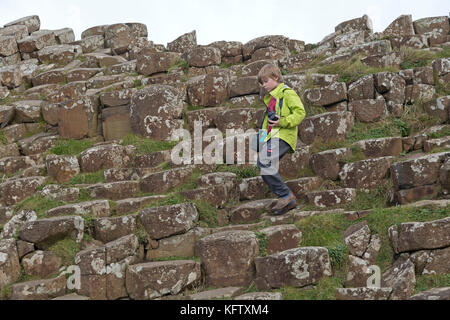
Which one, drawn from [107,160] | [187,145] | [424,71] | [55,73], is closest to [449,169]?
[424,71]

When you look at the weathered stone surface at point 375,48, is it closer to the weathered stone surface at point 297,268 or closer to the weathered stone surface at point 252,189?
the weathered stone surface at point 252,189

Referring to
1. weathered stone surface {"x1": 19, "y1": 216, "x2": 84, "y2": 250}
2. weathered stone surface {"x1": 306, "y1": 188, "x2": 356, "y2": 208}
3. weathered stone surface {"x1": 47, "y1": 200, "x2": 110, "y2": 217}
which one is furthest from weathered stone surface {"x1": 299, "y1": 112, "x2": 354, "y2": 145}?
weathered stone surface {"x1": 19, "y1": 216, "x2": 84, "y2": 250}

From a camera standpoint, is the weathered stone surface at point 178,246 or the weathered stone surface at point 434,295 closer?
the weathered stone surface at point 434,295

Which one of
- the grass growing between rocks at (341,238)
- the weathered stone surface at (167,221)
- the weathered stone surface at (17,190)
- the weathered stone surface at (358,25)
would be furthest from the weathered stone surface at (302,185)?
the weathered stone surface at (358,25)

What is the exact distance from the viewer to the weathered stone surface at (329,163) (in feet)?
26.8

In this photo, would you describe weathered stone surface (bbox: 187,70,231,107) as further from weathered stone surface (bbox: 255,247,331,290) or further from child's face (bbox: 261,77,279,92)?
weathered stone surface (bbox: 255,247,331,290)

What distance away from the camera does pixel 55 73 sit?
1540cm

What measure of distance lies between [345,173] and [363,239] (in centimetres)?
171

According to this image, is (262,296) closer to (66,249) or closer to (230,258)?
(230,258)

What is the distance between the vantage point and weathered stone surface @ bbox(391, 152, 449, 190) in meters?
7.20

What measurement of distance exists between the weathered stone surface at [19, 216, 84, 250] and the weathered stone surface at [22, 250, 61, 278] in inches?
8.2

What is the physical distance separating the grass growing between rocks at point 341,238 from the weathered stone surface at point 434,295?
1.15 ft

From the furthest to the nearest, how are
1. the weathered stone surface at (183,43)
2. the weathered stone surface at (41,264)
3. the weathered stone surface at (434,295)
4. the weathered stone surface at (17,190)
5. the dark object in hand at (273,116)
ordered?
1. the weathered stone surface at (183,43)
2. the weathered stone surface at (17,190)
3. the dark object in hand at (273,116)
4. the weathered stone surface at (41,264)
5. the weathered stone surface at (434,295)

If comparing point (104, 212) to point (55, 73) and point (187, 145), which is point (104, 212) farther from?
point (55, 73)
